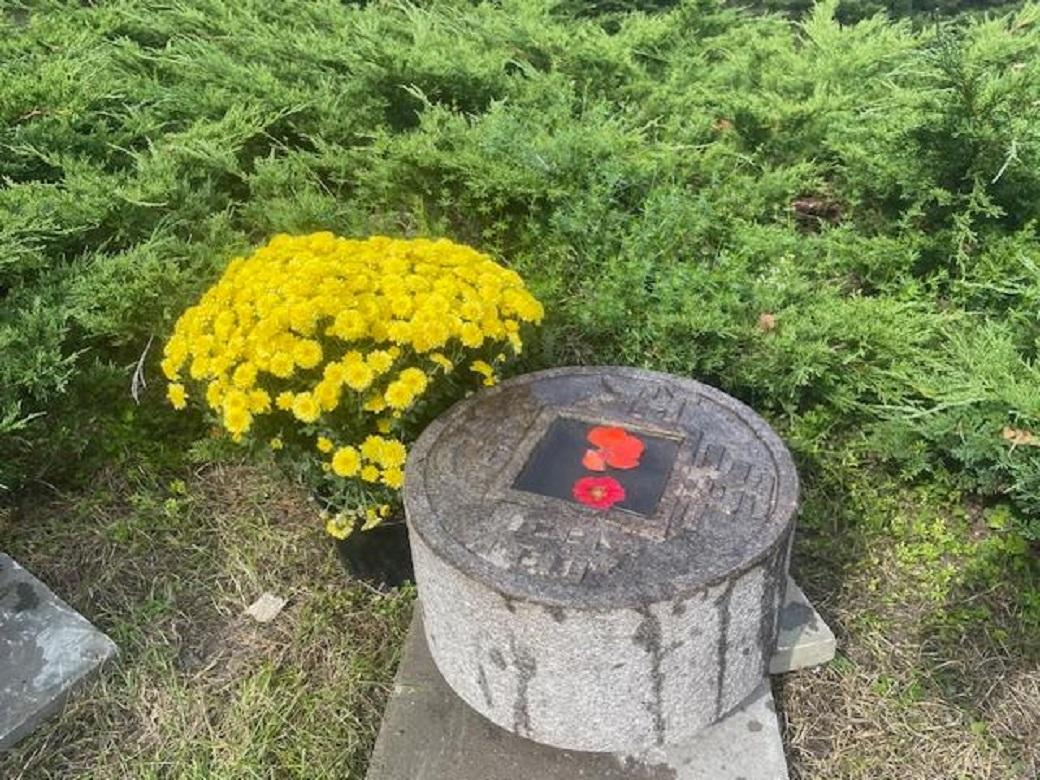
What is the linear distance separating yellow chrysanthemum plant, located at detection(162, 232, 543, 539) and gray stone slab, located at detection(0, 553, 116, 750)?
2.30 feet

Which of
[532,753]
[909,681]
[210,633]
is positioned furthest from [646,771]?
[210,633]

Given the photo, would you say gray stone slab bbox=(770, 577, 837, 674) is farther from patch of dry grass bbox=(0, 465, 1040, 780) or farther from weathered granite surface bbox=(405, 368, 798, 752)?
weathered granite surface bbox=(405, 368, 798, 752)

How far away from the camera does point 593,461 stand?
2088 mm

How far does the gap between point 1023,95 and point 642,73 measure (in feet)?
5.23

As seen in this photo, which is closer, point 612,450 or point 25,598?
point 612,450

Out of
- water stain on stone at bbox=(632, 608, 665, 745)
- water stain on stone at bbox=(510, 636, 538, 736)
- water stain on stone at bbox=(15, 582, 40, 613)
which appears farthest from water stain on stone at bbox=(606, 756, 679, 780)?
water stain on stone at bbox=(15, 582, 40, 613)

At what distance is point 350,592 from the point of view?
265 cm

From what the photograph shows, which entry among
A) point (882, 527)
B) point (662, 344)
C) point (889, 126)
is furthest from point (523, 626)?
point (889, 126)

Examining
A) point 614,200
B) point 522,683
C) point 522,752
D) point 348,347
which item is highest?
point 614,200

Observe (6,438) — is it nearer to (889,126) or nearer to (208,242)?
(208,242)

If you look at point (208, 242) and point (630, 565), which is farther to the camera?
point (208, 242)

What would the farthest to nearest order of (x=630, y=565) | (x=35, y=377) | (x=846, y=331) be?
(x=846, y=331) → (x=35, y=377) → (x=630, y=565)

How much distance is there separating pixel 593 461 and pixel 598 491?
0.11 meters

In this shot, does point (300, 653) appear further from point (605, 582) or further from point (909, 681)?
point (909, 681)
